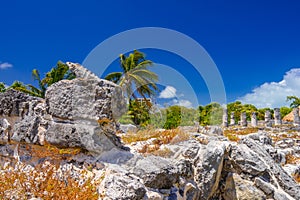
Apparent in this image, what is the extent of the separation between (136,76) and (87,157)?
1462 centimetres

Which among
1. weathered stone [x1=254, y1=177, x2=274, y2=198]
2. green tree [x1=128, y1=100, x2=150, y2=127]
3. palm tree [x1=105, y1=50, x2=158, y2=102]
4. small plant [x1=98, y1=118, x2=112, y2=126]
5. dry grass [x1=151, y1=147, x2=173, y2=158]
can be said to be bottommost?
weathered stone [x1=254, y1=177, x2=274, y2=198]

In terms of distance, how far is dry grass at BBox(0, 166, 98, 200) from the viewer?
2887mm

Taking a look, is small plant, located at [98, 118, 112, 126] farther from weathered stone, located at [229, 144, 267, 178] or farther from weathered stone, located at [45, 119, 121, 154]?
weathered stone, located at [229, 144, 267, 178]

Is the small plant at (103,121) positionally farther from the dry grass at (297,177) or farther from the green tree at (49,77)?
the green tree at (49,77)

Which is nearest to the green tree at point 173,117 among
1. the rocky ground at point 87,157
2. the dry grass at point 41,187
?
the rocky ground at point 87,157

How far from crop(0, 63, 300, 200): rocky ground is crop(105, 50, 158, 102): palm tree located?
1200cm

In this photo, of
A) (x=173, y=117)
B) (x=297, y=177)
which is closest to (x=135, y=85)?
(x=173, y=117)

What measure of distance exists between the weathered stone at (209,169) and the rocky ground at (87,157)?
0.02 meters

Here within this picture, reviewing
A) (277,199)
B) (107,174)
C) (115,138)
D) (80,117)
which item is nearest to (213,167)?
(277,199)

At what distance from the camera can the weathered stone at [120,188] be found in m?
3.04

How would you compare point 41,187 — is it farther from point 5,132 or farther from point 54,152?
point 5,132

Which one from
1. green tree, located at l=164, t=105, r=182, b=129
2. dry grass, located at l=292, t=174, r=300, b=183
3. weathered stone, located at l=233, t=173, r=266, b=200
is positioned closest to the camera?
weathered stone, located at l=233, t=173, r=266, b=200

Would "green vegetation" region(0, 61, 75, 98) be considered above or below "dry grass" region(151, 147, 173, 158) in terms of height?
above

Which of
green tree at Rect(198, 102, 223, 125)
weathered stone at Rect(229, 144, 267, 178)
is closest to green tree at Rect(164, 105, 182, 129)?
weathered stone at Rect(229, 144, 267, 178)
